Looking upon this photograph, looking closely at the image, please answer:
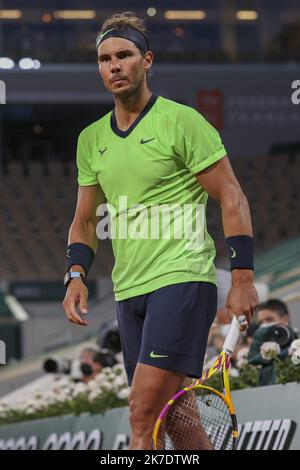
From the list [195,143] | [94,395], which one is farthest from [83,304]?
[94,395]

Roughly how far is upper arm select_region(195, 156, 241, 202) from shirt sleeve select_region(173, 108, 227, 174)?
0.02 m

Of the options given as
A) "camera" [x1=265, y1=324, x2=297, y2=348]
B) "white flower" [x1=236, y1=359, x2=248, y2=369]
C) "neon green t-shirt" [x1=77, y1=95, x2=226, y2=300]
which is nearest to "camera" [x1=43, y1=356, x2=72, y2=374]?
"white flower" [x1=236, y1=359, x2=248, y2=369]

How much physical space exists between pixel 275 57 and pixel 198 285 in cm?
1717

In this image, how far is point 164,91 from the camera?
20188 millimetres

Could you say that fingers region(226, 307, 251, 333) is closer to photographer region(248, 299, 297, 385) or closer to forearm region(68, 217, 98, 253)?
forearm region(68, 217, 98, 253)

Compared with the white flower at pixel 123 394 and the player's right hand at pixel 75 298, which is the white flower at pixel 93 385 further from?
the player's right hand at pixel 75 298

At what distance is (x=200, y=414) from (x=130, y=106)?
107 cm

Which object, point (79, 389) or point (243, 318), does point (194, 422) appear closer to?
point (243, 318)

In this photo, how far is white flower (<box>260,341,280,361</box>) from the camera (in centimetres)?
574

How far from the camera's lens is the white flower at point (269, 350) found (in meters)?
5.74

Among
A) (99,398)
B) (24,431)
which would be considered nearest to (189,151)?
(99,398)

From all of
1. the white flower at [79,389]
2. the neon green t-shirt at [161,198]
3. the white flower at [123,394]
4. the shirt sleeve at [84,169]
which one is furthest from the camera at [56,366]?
the neon green t-shirt at [161,198]
